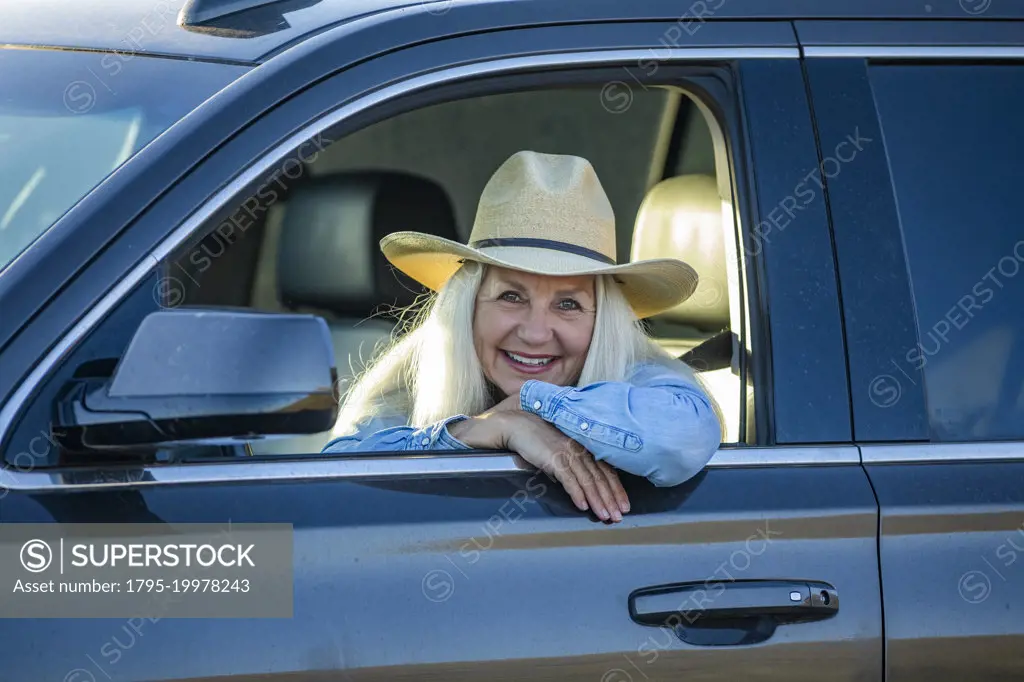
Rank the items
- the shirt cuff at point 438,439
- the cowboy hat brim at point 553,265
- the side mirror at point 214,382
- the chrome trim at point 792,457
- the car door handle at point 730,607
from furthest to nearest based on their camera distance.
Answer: the cowboy hat brim at point 553,265 → the shirt cuff at point 438,439 → the chrome trim at point 792,457 → the car door handle at point 730,607 → the side mirror at point 214,382

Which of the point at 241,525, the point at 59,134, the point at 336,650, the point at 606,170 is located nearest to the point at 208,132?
the point at 59,134

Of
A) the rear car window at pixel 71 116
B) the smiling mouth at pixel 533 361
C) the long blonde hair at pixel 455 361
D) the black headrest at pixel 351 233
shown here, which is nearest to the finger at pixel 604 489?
the long blonde hair at pixel 455 361

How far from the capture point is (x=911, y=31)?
213 centimetres

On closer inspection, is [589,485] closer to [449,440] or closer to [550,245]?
[449,440]

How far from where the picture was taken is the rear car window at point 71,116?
6.16 ft

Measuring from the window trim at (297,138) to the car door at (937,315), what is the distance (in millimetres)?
176

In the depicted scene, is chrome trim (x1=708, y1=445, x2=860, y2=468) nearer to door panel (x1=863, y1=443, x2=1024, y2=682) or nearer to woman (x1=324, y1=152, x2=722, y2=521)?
door panel (x1=863, y1=443, x2=1024, y2=682)

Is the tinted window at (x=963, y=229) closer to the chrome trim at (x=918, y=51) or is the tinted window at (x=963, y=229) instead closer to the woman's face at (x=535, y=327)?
the chrome trim at (x=918, y=51)

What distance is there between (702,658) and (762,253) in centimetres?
60

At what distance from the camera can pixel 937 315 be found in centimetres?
202

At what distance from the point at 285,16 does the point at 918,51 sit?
38.4 inches

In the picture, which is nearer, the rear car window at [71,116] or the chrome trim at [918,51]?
the rear car window at [71,116]

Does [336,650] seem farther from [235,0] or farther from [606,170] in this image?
[606,170]

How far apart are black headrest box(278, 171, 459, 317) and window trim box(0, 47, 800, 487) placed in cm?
150
